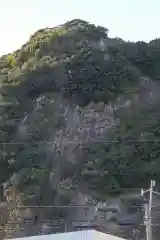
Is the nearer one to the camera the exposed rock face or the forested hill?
the exposed rock face

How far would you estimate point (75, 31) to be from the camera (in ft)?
120

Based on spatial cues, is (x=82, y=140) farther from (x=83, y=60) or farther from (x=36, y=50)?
(x=36, y=50)

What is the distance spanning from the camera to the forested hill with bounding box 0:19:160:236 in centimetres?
2800

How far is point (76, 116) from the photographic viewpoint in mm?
32375

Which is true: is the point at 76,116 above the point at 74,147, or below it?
above

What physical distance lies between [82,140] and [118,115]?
2.91 metres

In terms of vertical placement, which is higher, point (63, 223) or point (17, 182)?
point (17, 182)

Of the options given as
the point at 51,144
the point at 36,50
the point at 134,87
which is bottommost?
the point at 51,144

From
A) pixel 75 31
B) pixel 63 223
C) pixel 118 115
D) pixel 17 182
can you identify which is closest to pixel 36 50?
pixel 75 31

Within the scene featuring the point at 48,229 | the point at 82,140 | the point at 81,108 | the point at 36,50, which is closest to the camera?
the point at 48,229

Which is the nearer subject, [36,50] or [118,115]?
[118,115]

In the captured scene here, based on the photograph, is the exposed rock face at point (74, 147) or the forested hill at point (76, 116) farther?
the forested hill at point (76, 116)

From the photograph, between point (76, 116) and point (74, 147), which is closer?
point (74, 147)

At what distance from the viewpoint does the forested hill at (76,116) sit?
28.0 m
